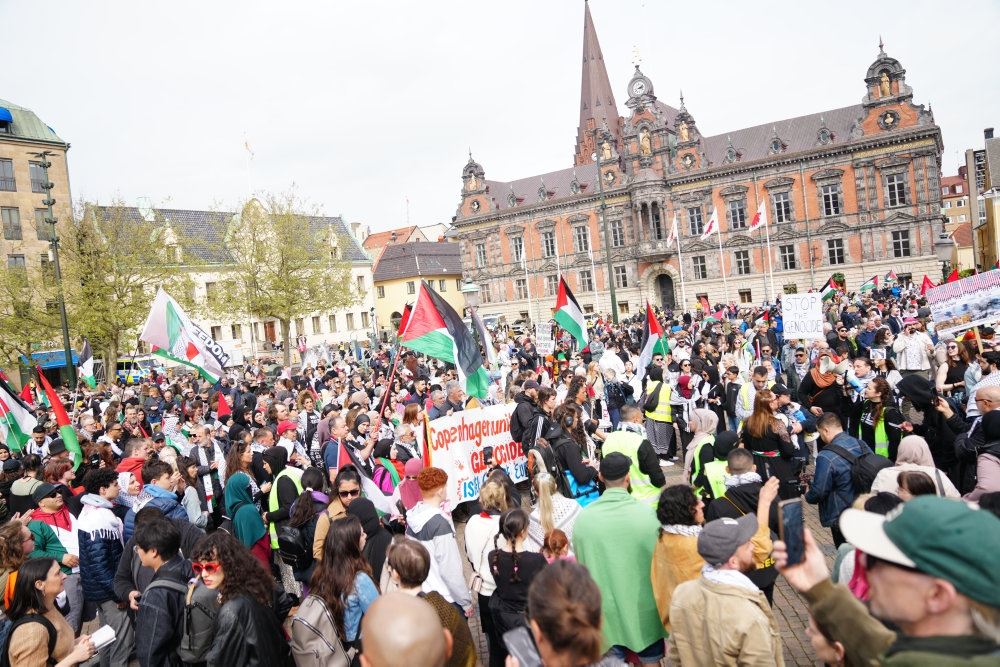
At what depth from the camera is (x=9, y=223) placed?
136ft

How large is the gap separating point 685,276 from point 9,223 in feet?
164

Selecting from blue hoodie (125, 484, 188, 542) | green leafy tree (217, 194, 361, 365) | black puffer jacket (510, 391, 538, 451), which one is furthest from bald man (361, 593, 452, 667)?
green leafy tree (217, 194, 361, 365)

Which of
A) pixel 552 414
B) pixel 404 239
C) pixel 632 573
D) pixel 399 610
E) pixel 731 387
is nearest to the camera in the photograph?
pixel 399 610

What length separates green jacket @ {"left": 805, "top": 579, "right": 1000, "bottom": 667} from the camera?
1910 mm

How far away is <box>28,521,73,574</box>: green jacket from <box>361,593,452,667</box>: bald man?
4.94 metres

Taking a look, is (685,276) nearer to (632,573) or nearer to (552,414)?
(552,414)

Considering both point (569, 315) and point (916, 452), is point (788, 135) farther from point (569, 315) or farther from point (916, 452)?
point (916, 452)

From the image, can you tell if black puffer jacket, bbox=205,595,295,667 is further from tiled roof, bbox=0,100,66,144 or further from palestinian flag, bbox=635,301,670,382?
tiled roof, bbox=0,100,66,144

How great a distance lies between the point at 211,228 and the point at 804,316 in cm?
5184

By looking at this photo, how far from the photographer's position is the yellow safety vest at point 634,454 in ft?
19.4

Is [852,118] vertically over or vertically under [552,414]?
over

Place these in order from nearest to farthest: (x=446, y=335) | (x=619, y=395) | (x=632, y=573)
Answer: (x=632, y=573) < (x=446, y=335) < (x=619, y=395)

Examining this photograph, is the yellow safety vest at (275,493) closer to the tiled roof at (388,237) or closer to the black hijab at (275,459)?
the black hijab at (275,459)

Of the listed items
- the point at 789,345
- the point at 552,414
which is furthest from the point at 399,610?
the point at 789,345
